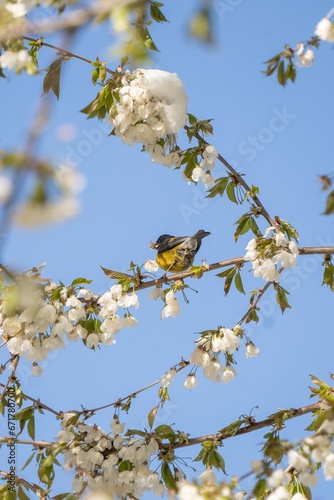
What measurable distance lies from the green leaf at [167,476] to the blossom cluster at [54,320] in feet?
2.26

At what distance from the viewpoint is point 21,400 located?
4090 millimetres

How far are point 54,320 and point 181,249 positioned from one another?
134 cm

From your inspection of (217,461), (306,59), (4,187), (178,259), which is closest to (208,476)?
(217,461)

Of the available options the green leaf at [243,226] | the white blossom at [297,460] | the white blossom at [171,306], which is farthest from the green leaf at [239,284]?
the white blossom at [297,460]

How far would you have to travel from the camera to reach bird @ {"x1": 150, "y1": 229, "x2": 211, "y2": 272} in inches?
194

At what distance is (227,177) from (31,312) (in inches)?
49.5

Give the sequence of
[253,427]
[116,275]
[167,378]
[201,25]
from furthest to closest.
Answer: [116,275] < [167,378] < [253,427] < [201,25]

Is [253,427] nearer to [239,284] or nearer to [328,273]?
[239,284]

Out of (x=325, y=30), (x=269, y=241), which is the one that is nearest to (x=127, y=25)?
(x=325, y=30)

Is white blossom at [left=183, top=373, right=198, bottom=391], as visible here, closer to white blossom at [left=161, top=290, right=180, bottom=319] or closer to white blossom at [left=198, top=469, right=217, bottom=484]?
white blossom at [left=161, top=290, right=180, bottom=319]

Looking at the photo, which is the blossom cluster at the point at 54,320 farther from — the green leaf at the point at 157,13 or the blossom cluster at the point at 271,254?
the green leaf at the point at 157,13

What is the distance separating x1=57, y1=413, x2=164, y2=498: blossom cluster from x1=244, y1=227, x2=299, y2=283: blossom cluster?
101cm

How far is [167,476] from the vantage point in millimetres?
3766

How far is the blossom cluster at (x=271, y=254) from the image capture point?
3.61 m
